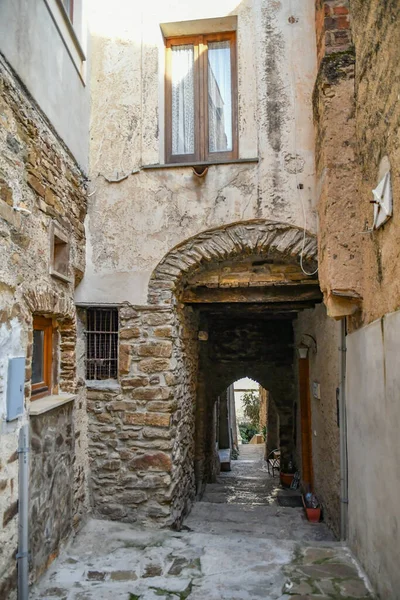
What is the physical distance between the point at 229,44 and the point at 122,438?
413 centimetres

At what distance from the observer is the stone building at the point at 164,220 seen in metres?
3.23

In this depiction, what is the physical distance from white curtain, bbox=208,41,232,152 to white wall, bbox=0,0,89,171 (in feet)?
4.13

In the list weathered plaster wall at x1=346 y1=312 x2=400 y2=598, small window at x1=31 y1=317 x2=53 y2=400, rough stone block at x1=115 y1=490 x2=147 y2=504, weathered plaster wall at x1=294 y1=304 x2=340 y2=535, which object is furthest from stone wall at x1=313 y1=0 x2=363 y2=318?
rough stone block at x1=115 y1=490 x2=147 y2=504

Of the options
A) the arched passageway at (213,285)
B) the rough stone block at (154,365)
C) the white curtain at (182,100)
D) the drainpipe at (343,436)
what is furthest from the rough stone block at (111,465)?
the white curtain at (182,100)

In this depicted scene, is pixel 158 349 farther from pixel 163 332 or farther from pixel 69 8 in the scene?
pixel 69 8

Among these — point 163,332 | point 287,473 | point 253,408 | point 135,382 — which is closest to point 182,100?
point 163,332

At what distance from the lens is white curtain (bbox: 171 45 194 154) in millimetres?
4820

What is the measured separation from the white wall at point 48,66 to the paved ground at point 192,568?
3.42 meters

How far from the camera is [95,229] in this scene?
4.61 m

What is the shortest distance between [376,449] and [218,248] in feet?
7.75

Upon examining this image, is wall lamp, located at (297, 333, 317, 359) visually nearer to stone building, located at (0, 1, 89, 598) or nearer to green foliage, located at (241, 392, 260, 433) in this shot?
stone building, located at (0, 1, 89, 598)

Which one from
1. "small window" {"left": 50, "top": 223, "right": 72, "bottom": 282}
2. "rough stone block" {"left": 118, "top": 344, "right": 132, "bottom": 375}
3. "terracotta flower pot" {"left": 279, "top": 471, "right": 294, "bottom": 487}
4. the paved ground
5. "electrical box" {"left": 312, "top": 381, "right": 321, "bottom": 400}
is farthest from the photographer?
"terracotta flower pot" {"left": 279, "top": 471, "right": 294, "bottom": 487}

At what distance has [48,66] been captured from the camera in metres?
3.61

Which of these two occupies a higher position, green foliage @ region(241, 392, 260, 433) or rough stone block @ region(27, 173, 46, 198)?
rough stone block @ region(27, 173, 46, 198)
